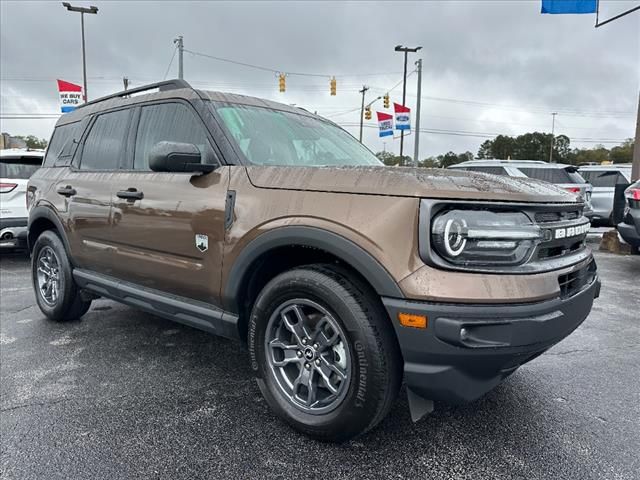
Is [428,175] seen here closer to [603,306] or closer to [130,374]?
[130,374]

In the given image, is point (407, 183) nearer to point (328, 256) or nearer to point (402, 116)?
point (328, 256)

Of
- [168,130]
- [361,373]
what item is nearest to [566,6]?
[168,130]

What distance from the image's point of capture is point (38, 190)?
449 cm

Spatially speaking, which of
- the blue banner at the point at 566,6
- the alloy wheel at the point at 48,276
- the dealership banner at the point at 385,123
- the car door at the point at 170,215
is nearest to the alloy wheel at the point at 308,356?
the car door at the point at 170,215

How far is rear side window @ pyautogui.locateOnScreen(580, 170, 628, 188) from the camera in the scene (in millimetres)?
12391

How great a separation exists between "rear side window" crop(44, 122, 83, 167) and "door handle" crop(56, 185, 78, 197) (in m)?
0.30

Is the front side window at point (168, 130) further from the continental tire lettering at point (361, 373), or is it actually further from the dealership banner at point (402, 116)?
the dealership banner at point (402, 116)

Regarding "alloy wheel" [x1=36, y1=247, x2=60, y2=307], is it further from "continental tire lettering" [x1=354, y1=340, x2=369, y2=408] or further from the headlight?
the headlight

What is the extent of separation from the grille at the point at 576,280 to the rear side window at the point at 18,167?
24.9ft

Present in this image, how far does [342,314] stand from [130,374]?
1.85m

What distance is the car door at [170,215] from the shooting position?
2727mm

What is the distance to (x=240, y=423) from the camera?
101 inches

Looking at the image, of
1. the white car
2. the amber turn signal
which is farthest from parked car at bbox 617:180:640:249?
the white car

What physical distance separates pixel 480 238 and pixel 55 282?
3.99 m
